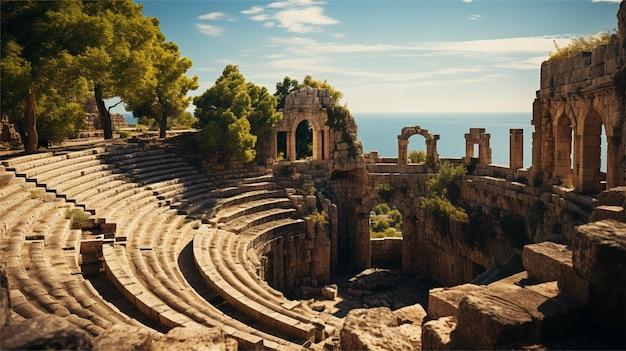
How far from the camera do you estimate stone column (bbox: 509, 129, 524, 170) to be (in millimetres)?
20203

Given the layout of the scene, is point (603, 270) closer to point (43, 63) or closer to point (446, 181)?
point (43, 63)

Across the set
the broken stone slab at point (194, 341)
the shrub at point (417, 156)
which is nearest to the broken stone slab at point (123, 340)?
the broken stone slab at point (194, 341)

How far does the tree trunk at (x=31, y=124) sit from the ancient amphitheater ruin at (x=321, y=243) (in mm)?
693

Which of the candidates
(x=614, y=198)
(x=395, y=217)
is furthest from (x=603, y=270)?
(x=395, y=217)

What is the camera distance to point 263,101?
24812mm

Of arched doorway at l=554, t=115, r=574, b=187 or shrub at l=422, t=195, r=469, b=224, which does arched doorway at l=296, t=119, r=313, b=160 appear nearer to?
shrub at l=422, t=195, r=469, b=224

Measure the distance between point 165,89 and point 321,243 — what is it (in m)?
10.7

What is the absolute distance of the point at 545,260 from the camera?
7.77 m

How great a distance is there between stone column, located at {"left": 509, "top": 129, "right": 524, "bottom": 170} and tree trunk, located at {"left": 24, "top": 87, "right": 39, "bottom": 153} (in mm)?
17355

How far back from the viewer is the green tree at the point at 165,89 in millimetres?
24203

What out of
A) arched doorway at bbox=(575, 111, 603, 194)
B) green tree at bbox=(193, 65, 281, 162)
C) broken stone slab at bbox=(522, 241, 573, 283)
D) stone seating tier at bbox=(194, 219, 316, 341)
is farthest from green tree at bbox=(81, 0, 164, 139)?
arched doorway at bbox=(575, 111, 603, 194)

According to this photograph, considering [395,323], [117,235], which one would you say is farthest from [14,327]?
[117,235]

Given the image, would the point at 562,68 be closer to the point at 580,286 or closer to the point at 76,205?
the point at 580,286

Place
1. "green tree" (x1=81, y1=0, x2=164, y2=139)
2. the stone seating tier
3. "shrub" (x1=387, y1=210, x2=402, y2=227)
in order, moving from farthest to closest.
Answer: "shrub" (x1=387, y1=210, x2=402, y2=227) < "green tree" (x1=81, y1=0, x2=164, y2=139) < the stone seating tier
